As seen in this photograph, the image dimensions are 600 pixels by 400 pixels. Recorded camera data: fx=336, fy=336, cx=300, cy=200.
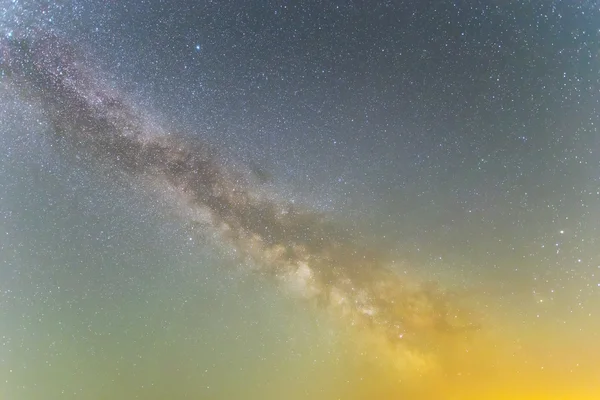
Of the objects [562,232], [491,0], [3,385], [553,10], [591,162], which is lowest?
[3,385]

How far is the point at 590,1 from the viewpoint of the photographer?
115 inches

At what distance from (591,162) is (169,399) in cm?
567

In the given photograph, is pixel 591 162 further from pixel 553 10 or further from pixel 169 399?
pixel 169 399

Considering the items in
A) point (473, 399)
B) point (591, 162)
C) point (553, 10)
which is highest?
point (553, 10)

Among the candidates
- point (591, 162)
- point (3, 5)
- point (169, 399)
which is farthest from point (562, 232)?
point (3, 5)

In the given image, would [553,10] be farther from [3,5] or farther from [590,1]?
[3,5]

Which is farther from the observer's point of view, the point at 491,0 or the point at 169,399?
the point at 169,399

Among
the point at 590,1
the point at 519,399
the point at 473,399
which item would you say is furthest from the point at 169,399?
the point at 590,1

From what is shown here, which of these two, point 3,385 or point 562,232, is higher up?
point 562,232

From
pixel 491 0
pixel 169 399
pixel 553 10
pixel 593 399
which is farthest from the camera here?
pixel 169 399

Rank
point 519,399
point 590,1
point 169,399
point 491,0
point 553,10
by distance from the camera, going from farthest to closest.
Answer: point 169,399 → point 519,399 → point 491,0 → point 553,10 → point 590,1

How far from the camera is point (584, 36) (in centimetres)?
306

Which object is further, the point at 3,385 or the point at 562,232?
the point at 3,385

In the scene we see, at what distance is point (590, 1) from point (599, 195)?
1765 mm
